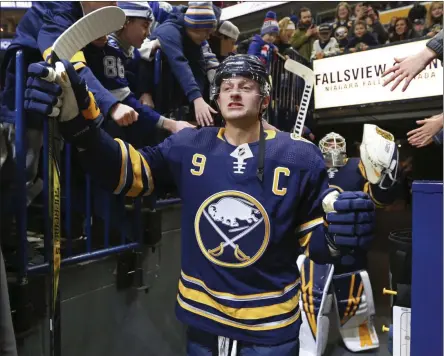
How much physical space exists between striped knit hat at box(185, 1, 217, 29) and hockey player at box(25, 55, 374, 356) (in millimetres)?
907

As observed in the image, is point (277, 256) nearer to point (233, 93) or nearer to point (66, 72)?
point (233, 93)

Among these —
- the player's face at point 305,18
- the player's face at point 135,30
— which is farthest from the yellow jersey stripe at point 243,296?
the player's face at point 305,18

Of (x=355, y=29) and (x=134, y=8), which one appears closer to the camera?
(x=134, y=8)

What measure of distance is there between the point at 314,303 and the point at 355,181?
2.63ft

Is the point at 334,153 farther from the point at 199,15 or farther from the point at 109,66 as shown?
the point at 109,66

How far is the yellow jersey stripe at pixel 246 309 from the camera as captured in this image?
4.43 feet

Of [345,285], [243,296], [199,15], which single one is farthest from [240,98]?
[345,285]

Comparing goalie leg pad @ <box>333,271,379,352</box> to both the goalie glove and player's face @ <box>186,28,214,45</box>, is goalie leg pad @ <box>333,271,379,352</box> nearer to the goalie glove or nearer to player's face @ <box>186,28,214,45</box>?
the goalie glove

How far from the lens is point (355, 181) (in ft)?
8.87

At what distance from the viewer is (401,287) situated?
2109 mm

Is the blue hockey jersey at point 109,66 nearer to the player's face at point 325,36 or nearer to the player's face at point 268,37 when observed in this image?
the player's face at point 268,37

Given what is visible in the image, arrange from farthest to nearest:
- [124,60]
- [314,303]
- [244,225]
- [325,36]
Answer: [325,36] → [314,303] → [124,60] → [244,225]

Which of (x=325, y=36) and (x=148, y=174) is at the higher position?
(x=325, y=36)

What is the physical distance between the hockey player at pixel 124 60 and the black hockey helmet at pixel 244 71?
0.54 meters
